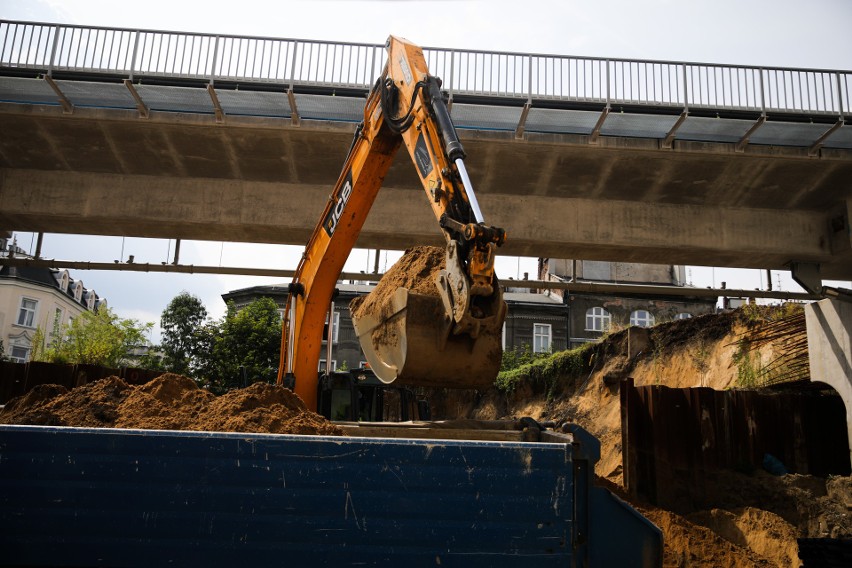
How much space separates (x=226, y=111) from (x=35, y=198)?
402 cm

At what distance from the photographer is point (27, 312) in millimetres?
50688

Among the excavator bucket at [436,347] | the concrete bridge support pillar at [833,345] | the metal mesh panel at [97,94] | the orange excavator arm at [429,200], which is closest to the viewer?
the orange excavator arm at [429,200]

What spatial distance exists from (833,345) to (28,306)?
2146 inches

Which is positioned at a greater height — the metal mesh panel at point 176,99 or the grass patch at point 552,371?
the metal mesh panel at point 176,99

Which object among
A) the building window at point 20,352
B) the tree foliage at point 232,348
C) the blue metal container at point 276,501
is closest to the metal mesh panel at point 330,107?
the blue metal container at point 276,501

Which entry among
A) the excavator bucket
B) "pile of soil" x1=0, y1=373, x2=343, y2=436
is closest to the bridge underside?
the excavator bucket

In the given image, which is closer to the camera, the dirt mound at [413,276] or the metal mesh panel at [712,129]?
the dirt mound at [413,276]

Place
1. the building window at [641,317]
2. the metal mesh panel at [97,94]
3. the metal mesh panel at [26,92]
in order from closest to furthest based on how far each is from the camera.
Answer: the metal mesh panel at [97,94] < the metal mesh panel at [26,92] < the building window at [641,317]

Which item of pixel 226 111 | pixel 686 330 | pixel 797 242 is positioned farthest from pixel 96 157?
pixel 686 330

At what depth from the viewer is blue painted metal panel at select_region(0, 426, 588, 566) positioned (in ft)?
10.4

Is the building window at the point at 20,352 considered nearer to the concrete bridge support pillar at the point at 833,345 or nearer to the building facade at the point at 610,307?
the building facade at the point at 610,307

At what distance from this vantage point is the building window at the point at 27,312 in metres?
50.2

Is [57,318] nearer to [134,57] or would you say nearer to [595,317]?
[595,317]

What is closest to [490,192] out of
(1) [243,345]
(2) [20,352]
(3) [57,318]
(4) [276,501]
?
(4) [276,501]
